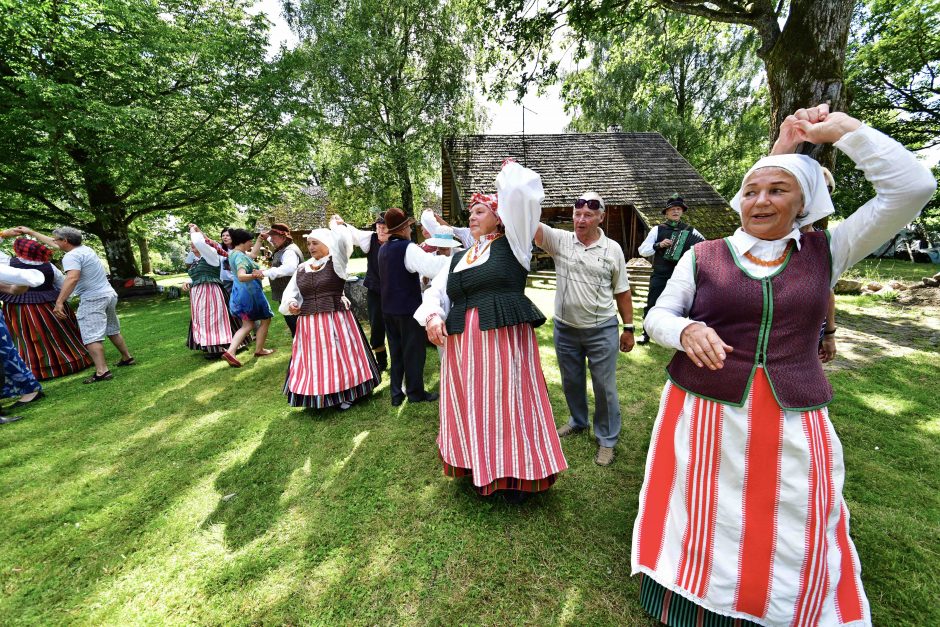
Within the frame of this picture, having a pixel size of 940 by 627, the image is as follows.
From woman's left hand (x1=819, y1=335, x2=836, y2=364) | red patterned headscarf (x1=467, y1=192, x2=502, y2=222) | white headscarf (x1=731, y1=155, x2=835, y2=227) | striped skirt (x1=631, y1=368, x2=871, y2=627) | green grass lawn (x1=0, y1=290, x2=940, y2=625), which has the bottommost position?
green grass lawn (x1=0, y1=290, x2=940, y2=625)

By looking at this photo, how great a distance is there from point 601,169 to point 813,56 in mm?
10698

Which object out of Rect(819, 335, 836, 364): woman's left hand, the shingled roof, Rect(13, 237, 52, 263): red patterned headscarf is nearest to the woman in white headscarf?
Rect(819, 335, 836, 364): woman's left hand

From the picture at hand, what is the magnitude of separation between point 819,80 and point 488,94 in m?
5.05

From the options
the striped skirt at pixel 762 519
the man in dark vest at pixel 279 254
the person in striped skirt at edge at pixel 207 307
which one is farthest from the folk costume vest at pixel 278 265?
the striped skirt at pixel 762 519

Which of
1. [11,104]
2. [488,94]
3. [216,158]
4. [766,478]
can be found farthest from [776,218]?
[11,104]

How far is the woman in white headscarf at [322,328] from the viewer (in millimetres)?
3768

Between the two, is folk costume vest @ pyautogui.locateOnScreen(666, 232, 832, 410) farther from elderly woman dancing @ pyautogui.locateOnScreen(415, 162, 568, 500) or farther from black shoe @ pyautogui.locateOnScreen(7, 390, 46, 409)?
black shoe @ pyautogui.locateOnScreen(7, 390, 46, 409)

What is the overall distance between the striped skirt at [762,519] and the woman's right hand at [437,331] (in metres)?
1.35

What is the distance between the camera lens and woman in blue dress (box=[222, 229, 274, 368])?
5.04 meters

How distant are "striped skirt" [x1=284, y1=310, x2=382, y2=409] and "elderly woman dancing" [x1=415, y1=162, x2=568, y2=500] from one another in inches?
72.4

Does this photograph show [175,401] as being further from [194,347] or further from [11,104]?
[11,104]

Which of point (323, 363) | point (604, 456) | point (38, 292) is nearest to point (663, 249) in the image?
point (604, 456)

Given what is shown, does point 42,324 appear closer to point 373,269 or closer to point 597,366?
point 373,269

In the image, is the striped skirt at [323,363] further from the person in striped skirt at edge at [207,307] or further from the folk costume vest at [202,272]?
the folk costume vest at [202,272]
